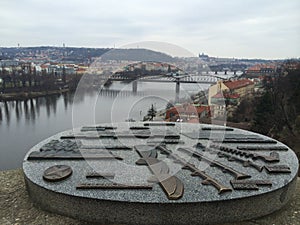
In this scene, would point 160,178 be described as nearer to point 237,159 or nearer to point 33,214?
point 237,159

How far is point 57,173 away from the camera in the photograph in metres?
3.89

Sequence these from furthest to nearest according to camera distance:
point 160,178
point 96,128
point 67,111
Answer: point 67,111 < point 96,128 < point 160,178

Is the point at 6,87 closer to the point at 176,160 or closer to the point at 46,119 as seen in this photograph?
the point at 46,119

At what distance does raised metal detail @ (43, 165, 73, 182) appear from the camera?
12.3ft

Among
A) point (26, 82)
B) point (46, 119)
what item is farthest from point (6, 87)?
point (46, 119)

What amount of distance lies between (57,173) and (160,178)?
151cm

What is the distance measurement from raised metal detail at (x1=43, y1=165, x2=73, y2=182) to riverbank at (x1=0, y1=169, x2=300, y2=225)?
46cm

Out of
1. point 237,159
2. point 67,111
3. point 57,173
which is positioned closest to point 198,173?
point 237,159

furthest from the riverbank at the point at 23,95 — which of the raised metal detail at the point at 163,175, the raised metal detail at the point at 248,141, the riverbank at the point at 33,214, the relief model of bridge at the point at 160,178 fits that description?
the raised metal detail at the point at 248,141

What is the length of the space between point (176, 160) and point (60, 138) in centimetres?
265

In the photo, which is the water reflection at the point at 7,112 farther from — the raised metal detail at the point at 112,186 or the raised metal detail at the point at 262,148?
the raised metal detail at the point at 262,148

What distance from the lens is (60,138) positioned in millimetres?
5711

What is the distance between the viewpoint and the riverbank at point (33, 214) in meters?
3.45

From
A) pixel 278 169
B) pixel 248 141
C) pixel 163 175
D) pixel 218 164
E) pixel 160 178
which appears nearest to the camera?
pixel 160 178
